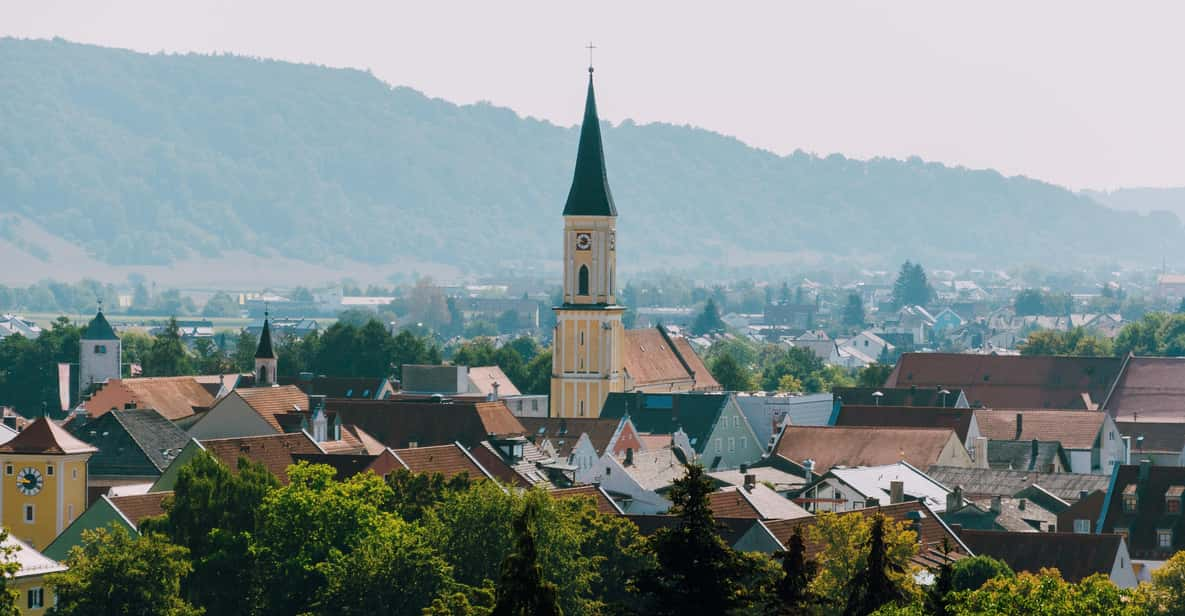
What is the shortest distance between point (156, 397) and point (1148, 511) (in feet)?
165

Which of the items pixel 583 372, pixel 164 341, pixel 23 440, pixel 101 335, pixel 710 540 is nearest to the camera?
pixel 710 540

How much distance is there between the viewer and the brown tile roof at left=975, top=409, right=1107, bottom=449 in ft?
320

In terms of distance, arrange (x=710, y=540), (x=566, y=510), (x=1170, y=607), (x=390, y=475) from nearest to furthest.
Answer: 1. (x=710, y=540)
2. (x=1170, y=607)
3. (x=566, y=510)
4. (x=390, y=475)

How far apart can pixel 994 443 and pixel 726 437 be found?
32.2ft

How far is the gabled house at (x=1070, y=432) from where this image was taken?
95562 mm

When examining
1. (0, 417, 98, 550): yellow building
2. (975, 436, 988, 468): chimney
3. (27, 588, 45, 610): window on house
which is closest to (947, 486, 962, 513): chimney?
(975, 436, 988, 468): chimney

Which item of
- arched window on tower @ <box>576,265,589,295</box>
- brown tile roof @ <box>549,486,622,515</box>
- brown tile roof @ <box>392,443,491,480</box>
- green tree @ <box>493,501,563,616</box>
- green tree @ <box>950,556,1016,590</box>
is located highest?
green tree @ <box>493,501,563,616</box>

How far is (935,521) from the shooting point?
62219 mm

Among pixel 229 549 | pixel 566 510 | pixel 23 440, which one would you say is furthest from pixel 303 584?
pixel 23 440

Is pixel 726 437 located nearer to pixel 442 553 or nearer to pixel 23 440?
pixel 23 440

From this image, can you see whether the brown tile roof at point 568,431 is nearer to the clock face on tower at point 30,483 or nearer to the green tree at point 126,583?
the clock face on tower at point 30,483

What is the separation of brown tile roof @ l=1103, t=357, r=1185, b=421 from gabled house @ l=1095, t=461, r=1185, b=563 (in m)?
53.5

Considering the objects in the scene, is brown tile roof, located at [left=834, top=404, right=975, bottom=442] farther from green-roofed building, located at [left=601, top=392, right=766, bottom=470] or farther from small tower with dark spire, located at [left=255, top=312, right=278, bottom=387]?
small tower with dark spire, located at [left=255, top=312, right=278, bottom=387]

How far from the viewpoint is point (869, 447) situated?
85.5 meters
